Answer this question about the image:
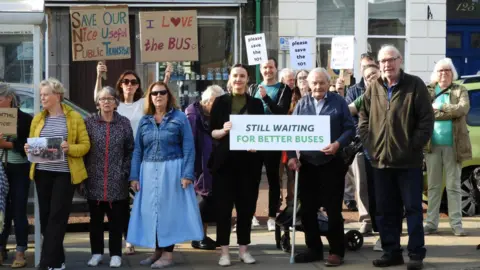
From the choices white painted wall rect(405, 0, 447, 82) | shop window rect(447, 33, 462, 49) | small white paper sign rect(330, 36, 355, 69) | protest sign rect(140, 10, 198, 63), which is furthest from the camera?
shop window rect(447, 33, 462, 49)

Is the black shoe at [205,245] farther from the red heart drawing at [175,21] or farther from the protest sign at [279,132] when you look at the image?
the red heart drawing at [175,21]

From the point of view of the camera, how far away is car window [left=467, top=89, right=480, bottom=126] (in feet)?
38.1

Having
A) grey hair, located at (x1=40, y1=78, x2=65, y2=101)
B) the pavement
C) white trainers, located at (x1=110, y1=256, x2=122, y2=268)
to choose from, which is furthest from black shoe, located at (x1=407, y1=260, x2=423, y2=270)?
grey hair, located at (x1=40, y1=78, x2=65, y2=101)

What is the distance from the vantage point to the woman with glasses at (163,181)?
849cm

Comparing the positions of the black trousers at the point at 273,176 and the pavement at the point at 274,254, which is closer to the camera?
the pavement at the point at 274,254

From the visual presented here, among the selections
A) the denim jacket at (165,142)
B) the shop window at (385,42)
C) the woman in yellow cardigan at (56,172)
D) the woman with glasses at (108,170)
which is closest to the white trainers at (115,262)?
the woman with glasses at (108,170)

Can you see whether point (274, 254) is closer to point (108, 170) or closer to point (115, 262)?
point (115, 262)

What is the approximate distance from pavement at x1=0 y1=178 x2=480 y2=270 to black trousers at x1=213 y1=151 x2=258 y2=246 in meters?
0.36

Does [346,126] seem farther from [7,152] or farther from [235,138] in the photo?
[7,152]

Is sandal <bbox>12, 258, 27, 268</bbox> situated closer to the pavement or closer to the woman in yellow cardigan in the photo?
the pavement

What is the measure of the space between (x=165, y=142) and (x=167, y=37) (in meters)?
2.07

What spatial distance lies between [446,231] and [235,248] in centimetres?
262

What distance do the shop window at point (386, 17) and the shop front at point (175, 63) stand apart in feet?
8.59

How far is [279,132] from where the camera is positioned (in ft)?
28.0
